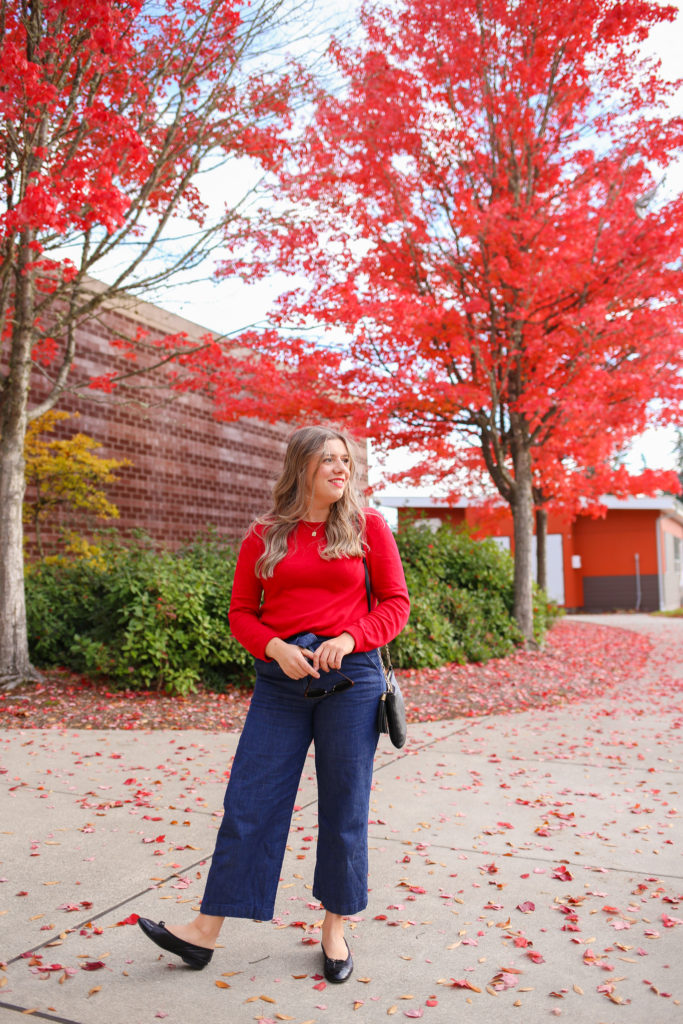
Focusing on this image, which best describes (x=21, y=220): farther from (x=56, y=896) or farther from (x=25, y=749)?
(x=56, y=896)

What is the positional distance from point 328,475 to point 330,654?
63cm

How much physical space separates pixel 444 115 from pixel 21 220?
5975 mm

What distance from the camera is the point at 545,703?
7.79m

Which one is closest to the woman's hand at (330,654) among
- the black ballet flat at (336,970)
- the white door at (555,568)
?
the black ballet flat at (336,970)

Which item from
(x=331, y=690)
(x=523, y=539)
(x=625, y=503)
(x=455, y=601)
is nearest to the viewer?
(x=331, y=690)

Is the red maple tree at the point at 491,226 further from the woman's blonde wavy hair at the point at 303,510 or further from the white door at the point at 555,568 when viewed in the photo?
the white door at the point at 555,568

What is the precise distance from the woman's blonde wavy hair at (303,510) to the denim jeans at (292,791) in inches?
12.1

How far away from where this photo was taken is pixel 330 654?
2535mm

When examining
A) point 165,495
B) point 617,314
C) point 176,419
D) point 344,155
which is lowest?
point 165,495

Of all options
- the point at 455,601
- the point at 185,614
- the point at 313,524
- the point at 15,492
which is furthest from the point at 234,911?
the point at 455,601

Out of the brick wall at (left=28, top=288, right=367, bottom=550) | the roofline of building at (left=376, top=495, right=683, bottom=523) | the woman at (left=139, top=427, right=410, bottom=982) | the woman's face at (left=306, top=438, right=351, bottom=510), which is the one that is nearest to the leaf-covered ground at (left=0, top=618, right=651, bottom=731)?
the brick wall at (left=28, top=288, right=367, bottom=550)

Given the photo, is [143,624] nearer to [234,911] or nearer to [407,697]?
[407,697]

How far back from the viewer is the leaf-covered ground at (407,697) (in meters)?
6.66

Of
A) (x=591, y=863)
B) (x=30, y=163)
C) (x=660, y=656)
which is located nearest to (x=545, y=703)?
(x=591, y=863)
